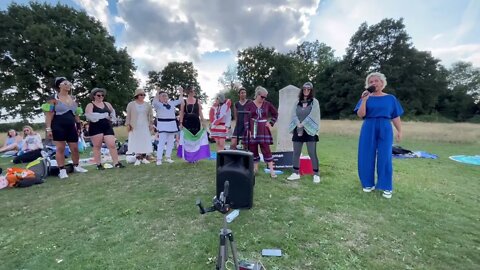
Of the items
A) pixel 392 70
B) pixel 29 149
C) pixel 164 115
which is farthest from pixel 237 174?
pixel 392 70

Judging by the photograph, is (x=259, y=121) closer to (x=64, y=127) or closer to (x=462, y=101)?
(x=64, y=127)

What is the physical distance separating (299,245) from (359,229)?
3.25 feet

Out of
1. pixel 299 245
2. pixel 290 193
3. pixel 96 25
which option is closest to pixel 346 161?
pixel 290 193

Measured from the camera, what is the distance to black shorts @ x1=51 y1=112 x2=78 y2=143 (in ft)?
19.1

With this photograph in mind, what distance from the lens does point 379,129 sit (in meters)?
4.72

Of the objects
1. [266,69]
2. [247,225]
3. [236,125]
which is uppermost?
[266,69]


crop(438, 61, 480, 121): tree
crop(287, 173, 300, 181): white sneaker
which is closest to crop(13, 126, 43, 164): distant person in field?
crop(287, 173, 300, 181): white sneaker

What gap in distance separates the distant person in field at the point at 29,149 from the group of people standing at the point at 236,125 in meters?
0.04

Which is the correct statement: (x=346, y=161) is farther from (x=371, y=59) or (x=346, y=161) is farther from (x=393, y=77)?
(x=371, y=59)

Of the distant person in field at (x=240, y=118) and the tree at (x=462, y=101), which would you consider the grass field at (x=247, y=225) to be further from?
the tree at (x=462, y=101)

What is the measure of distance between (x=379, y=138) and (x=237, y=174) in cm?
303

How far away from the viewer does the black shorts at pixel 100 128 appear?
6.37 m

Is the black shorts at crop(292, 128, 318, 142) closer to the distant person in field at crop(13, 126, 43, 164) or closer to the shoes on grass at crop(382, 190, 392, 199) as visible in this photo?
the shoes on grass at crop(382, 190, 392, 199)

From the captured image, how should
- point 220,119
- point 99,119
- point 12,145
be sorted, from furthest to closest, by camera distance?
1. point 12,145
2. point 220,119
3. point 99,119
